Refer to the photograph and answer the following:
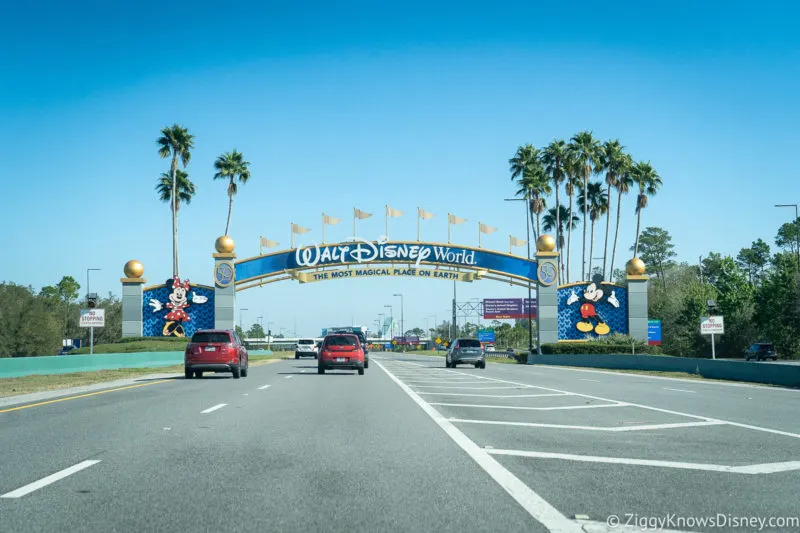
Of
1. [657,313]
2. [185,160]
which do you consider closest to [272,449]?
[185,160]

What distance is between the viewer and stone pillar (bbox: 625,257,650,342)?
197 feet

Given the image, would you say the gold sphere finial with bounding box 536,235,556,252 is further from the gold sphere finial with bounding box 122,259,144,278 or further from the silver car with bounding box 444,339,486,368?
the gold sphere finial with bounding box 122,259,144,278

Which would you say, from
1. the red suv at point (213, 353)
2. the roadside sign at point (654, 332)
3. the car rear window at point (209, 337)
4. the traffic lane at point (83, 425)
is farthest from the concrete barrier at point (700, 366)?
the car rear window at point (209, 337)

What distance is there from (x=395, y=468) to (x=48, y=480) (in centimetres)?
335

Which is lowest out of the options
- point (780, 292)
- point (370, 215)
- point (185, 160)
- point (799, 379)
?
point (799, 379)

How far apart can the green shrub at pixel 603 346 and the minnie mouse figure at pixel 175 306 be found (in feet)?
86.3

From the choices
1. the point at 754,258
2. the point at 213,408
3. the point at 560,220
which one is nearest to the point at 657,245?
the point at 754,258

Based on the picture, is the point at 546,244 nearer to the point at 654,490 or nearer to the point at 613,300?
the point at 613,300

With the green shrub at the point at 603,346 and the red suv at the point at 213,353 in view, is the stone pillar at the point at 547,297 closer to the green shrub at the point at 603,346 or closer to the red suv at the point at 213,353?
the green shrub at the point at 603,346

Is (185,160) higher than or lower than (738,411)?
higher

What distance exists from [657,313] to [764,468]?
87.7 meters

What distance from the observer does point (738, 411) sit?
15508mm

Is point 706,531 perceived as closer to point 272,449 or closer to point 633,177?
point 272,449
